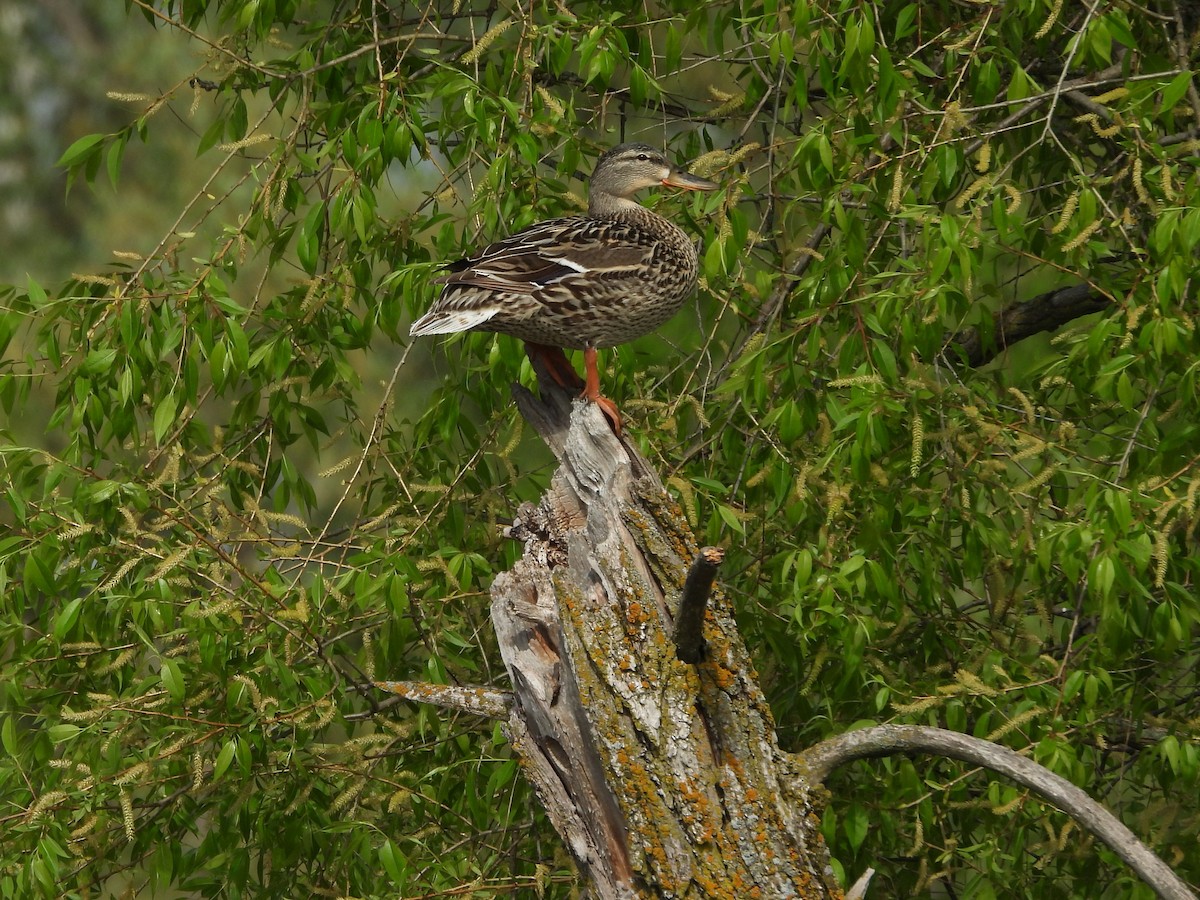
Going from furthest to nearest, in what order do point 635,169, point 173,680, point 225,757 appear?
point 635,169 < point 225,757 < point 173,680

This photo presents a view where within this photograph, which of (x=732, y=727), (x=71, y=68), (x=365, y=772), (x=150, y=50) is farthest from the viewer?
(x=71, y=68)

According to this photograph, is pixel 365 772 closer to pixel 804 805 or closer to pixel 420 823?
pixel 420 823

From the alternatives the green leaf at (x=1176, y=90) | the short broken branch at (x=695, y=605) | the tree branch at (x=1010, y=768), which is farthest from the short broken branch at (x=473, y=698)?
the green leaf at (x=1176, y=90)

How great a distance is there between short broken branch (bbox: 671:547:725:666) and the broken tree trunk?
2cm

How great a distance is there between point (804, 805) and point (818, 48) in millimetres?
2290

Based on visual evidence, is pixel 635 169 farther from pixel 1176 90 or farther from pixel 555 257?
pixel 1176 90

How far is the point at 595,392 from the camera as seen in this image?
4.23 metres

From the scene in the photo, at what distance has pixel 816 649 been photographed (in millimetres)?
4441

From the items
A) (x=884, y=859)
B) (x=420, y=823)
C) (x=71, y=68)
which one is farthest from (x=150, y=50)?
(x=884, y=859)

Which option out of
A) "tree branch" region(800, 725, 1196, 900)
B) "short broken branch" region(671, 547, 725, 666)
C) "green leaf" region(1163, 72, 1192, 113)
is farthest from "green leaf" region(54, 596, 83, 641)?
"green leaf" region(1163, 72, 1192, 113)

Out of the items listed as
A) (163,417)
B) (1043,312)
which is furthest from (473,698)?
(1043,312)

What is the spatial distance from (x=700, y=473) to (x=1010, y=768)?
195 cm

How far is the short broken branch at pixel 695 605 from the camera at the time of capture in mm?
2801

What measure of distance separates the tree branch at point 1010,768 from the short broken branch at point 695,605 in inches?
14.8
